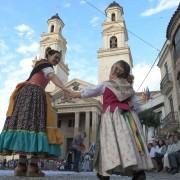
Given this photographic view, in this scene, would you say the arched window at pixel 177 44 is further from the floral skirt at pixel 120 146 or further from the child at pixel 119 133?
the floral skirt at pixel 120 146

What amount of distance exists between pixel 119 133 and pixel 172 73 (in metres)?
22.0

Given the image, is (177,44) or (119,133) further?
(177,44)

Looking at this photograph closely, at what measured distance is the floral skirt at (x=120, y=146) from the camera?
11.3ft

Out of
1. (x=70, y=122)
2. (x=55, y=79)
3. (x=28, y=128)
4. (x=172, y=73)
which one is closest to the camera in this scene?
(x=28, y=128)

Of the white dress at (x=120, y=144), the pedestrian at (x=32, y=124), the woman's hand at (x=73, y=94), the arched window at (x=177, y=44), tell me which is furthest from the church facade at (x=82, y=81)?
the white dress at (x=120, y=144)

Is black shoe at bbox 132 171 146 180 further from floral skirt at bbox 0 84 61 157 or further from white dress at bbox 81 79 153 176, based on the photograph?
floral skirt at bbox 0 84 61 157

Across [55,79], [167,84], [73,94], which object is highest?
[167,84]

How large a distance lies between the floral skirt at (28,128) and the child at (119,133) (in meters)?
1.08

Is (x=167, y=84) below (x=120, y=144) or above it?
above

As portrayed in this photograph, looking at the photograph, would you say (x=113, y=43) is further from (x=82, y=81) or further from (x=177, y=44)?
(x=177, y=44)

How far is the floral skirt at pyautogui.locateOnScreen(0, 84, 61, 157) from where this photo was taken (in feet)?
15.1

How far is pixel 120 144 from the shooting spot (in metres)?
3.52

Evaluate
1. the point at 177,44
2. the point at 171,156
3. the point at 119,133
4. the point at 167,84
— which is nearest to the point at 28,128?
the point at 119,133

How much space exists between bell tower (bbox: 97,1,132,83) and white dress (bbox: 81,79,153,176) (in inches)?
1546
